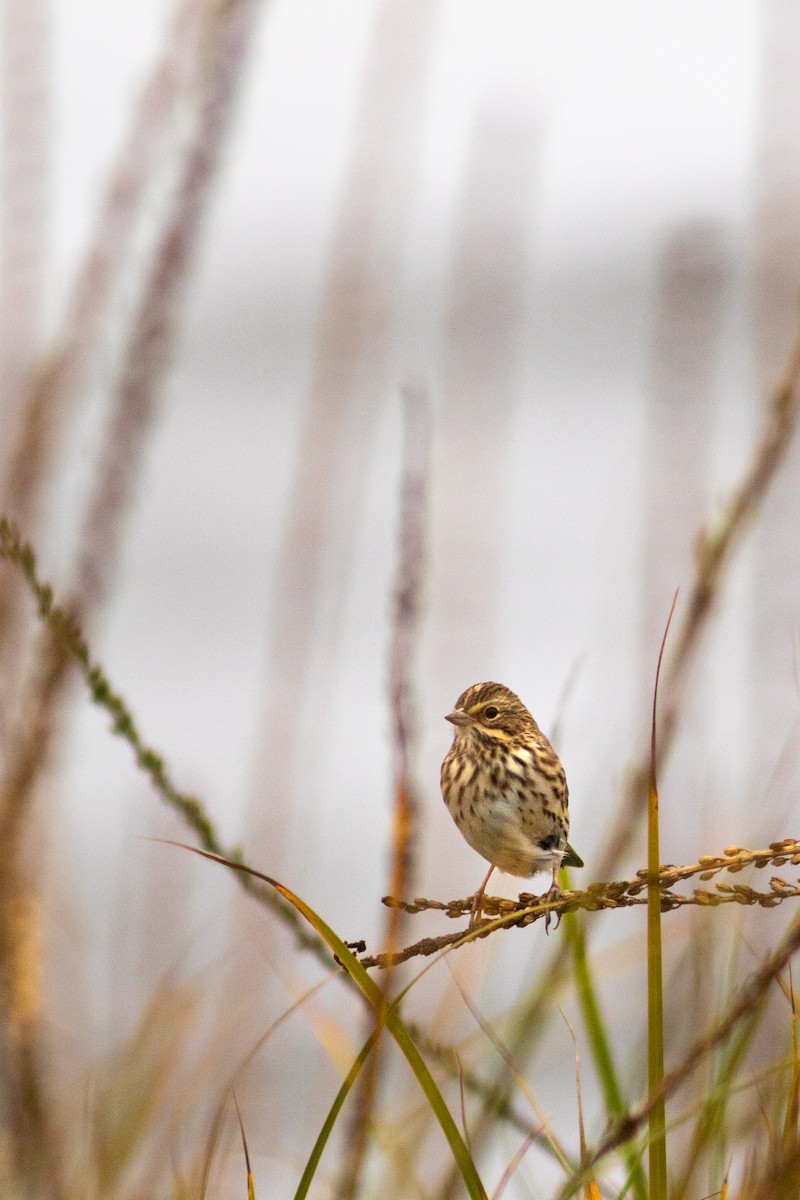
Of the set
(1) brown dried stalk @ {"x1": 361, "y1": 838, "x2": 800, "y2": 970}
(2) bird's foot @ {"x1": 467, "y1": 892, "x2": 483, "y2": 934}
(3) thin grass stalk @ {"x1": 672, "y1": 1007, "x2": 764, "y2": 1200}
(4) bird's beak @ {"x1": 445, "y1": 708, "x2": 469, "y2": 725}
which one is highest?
(4) bird's beak @ {"x1": 445, "y1": 708, "x2": 469, "y2": 725}

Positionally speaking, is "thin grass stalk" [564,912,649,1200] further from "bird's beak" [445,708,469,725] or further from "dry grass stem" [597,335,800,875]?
"bird's beak" [445,708,469,725]

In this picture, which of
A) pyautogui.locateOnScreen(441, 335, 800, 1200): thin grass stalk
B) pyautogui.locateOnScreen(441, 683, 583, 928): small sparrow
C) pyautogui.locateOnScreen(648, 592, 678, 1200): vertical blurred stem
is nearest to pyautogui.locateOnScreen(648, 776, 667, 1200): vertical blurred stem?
pyautogui.locateOnScreen(648, 592, 678, 1200): vertical blurred stem

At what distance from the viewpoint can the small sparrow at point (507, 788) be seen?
163 centimetres

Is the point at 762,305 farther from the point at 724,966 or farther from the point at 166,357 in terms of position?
the point at 166,357

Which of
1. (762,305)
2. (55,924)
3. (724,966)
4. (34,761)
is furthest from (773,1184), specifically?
(55,924)

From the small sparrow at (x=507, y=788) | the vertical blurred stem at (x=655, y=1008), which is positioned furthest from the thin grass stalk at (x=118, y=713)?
the small sparrow at (x=507, y=788)

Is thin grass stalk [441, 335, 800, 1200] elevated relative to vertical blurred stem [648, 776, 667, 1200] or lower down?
elevated

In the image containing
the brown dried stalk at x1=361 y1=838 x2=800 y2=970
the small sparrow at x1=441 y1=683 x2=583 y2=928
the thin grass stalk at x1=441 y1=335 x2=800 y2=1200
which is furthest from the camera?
the small sparrow at x1=441 y1=683 x2=583 y2=928

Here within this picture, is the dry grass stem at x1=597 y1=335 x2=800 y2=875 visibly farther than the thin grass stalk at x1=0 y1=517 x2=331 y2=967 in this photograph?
Yes

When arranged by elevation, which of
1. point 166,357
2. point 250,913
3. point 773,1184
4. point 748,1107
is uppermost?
point 250,913

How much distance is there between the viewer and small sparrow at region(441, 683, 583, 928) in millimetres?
1626

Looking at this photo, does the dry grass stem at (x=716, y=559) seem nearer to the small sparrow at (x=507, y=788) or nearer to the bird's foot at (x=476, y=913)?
the bird's foot at (x=476, y=913)

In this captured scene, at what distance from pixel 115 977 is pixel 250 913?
0.94 ft

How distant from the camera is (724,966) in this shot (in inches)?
65.0
